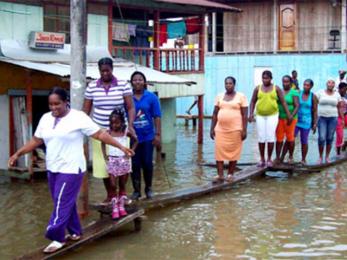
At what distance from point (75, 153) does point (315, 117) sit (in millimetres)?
6836

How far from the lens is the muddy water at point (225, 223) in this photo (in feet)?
22.1

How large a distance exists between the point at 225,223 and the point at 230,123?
92.5 inches

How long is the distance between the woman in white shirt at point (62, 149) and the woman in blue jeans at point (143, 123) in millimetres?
2080

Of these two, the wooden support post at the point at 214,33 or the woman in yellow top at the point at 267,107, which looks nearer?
the woman in yellow top at the point at 267,107

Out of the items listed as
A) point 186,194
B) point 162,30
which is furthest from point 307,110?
point 162,30

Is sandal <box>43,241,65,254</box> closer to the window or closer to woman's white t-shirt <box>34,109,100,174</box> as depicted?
woman's white t-shirt <box>34,109,100,174</box>

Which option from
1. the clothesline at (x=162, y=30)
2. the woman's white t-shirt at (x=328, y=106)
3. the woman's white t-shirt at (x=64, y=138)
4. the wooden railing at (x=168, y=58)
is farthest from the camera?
the wooden railing at (x=168, y=58)

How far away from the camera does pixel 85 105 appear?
7656 mm

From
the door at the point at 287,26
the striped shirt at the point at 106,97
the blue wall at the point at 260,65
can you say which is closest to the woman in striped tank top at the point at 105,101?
the striped shirt at the point at 106,97

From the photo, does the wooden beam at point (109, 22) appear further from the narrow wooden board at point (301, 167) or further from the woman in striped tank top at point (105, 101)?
the woman in striped tank top at point (105, 101)

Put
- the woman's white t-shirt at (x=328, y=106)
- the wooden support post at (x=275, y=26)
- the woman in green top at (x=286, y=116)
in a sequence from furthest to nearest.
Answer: the wooden support post at (x=275, y=26)
the woman's white t-shirt at (x=328, y=106)
the woman in green top at (x=286, y=116)

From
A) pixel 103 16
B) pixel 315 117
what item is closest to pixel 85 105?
pixel 315 117

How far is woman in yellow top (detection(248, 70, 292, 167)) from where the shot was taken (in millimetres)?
10727

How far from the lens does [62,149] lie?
19.7 ft
